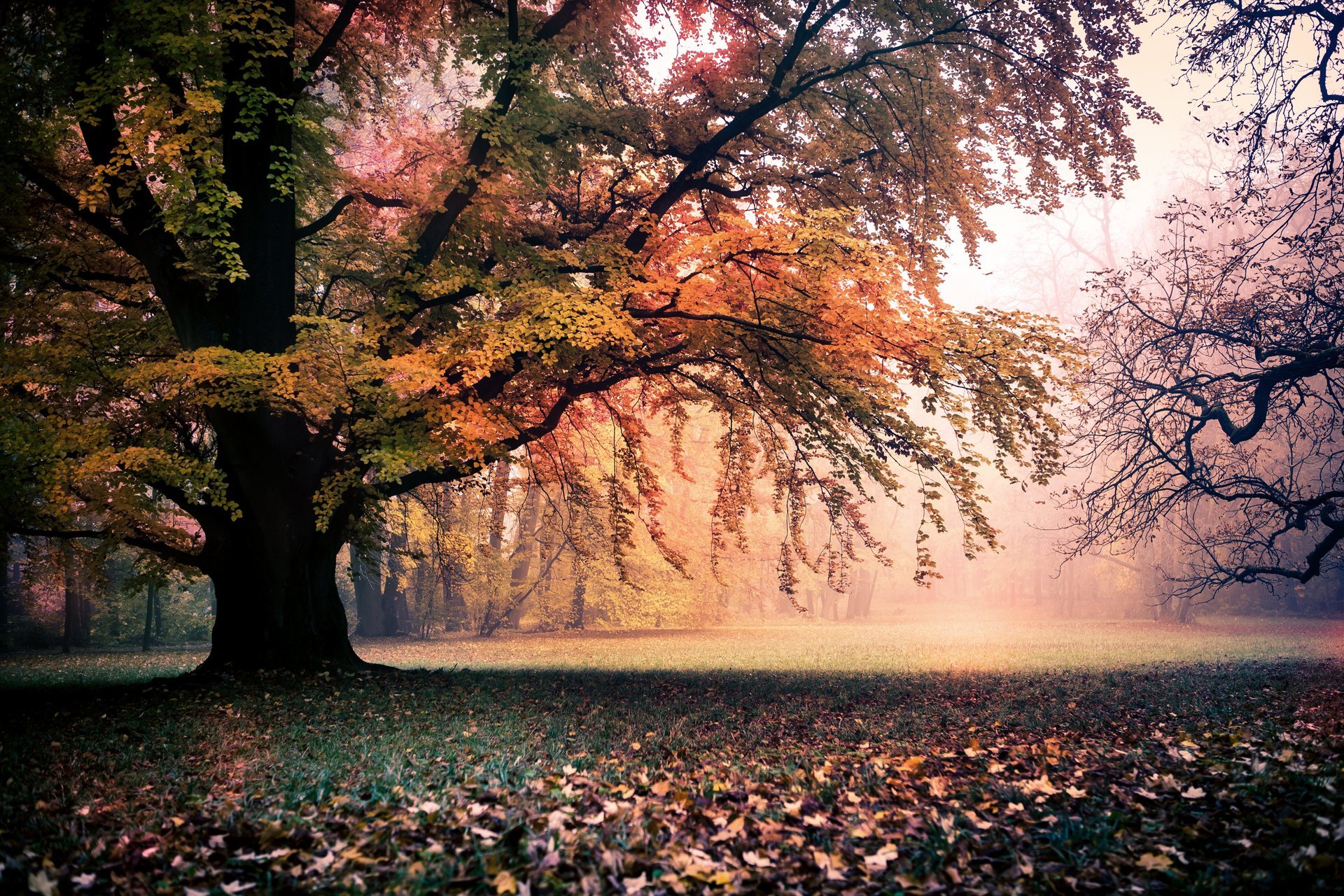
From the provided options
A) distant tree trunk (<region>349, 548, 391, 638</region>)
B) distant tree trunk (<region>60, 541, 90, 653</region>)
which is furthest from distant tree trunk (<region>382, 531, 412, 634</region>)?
distant tree trunk (<region>60, 541, 90, 653</region>)

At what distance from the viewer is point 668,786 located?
15.3 ft

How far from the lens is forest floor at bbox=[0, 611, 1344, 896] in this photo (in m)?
3.32

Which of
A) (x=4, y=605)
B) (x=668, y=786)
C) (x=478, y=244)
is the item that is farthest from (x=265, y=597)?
(x=4, y=605)

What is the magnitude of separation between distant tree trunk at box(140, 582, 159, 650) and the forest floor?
47.2ft

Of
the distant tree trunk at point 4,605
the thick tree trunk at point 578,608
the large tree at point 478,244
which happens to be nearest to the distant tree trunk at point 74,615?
the distant tree trunk at point 4,605

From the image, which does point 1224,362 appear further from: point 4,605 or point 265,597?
point 4,605

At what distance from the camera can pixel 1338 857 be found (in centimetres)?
325

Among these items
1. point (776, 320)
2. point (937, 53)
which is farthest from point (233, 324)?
point (937, 53)

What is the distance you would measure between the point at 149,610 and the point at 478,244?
1894 centimetres

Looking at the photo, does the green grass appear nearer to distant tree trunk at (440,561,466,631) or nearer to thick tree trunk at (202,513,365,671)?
distant tree trunk at (440,561,466,631)

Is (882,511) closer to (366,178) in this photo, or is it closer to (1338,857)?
(366,178)

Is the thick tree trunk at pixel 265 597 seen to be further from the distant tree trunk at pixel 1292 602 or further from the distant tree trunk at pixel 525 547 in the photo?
the distant tree trunk at pixel 1292 602

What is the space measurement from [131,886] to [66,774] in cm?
287

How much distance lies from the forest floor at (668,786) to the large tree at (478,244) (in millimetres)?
2426
